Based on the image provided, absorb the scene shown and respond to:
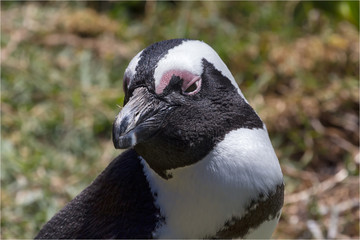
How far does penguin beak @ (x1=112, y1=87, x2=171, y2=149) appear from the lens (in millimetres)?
1675

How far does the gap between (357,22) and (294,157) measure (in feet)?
2.12

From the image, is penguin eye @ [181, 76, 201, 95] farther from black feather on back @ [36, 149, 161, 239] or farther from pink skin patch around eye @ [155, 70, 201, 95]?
black feather on back @ [36, 149, 161, 239]

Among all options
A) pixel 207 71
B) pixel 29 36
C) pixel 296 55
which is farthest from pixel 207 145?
pixel 29 36

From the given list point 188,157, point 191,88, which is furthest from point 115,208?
point 191,88

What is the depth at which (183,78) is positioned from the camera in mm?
1765

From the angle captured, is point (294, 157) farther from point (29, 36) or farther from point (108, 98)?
point (29, 36)

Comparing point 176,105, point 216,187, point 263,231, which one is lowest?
point 263,231

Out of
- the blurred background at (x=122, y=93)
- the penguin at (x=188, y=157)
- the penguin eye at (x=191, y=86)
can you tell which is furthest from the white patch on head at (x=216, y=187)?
the blurred background at (x=122, y=93)

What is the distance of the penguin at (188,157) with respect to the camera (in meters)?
1.75

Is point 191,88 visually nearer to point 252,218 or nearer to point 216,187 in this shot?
point 216,187

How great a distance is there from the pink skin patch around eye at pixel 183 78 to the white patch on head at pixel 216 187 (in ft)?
0.48

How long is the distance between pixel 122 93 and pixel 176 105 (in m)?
1.91

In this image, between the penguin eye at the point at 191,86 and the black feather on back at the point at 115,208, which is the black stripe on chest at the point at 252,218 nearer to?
the black feather on back at the point at 115,208

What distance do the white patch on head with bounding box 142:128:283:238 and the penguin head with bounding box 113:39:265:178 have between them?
29 mm
